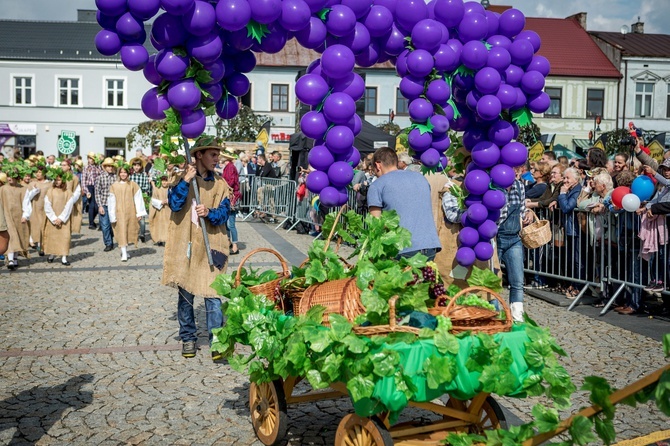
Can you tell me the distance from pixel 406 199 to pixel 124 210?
32.5ft

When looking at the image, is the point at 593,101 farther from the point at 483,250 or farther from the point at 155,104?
the point at 155,104

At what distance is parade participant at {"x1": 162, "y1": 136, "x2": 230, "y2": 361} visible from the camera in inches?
285

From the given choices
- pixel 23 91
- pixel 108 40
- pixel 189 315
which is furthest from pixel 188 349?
pixel 23 91

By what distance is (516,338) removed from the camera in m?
4.14

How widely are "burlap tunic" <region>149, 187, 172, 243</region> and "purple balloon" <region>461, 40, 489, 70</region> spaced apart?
33.6ft

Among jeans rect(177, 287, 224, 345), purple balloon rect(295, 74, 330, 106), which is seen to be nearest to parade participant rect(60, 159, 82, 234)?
jeans rect(177, 287, 224, 345)

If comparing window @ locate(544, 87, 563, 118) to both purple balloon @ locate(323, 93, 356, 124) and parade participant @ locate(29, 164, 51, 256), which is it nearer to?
parade participant @ locate(29, 164, 51, 256)

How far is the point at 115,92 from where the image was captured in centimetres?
5288

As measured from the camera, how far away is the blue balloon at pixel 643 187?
30.3 ft

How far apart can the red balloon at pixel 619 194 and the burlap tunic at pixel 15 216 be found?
1007 cm

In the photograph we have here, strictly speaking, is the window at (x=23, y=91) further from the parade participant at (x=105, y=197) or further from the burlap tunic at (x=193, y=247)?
the burlap tunic at (x=193, y=247)

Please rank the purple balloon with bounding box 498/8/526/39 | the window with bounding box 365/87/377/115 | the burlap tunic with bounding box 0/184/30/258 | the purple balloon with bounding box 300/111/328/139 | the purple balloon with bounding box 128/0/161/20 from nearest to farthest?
the purple balloon with bounding box 128/0/161/20, the purple balloon with bounding box 300/111/328/139, the purple balloon with bounding box 498/8/526/39, the burlap tunic with bounding box 0/184/30/258, the window with bounding box 365/87/377/115

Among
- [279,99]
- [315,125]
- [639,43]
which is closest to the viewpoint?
[315,125]

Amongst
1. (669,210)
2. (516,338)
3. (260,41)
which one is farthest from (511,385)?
(669,210)
